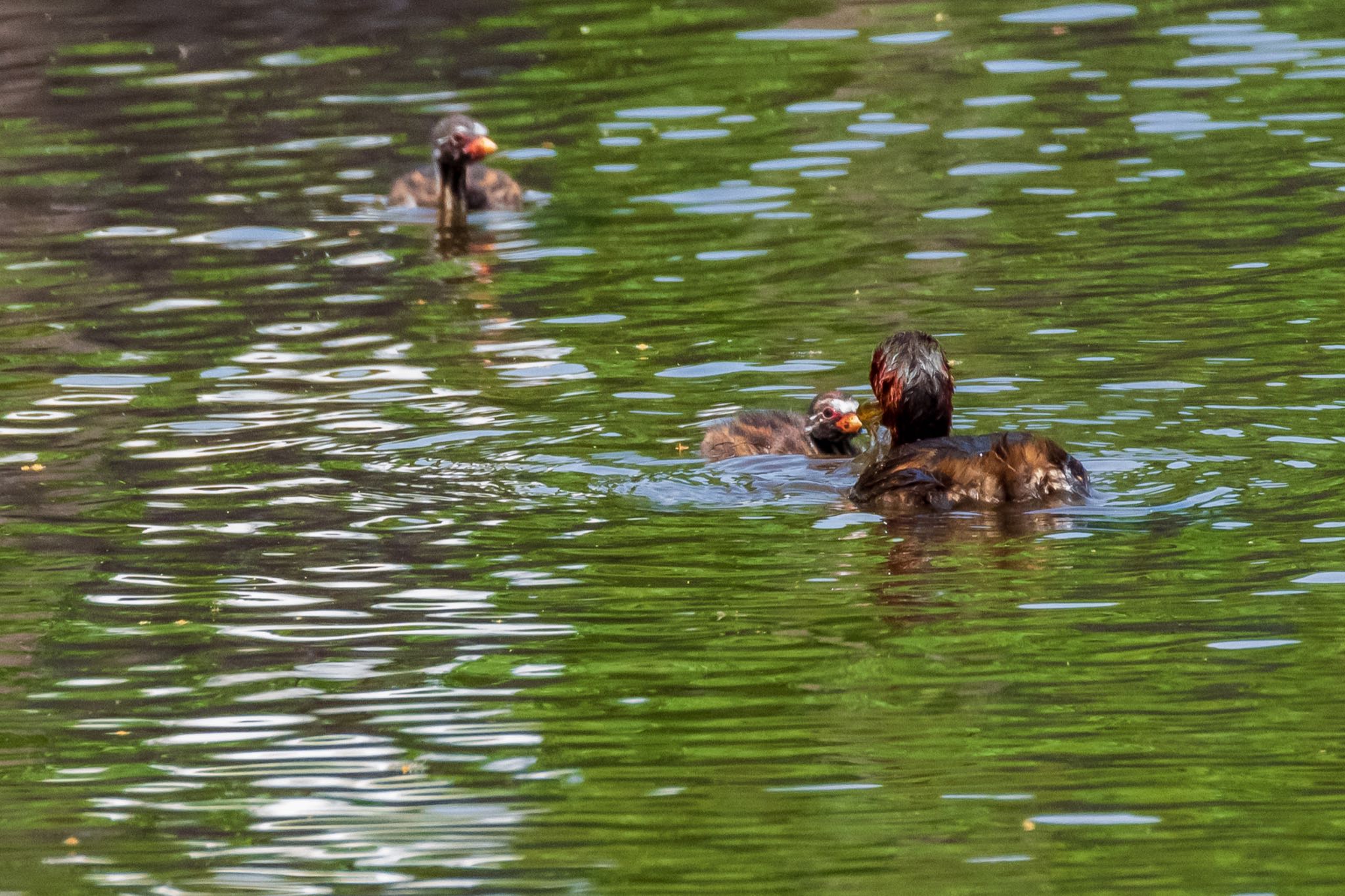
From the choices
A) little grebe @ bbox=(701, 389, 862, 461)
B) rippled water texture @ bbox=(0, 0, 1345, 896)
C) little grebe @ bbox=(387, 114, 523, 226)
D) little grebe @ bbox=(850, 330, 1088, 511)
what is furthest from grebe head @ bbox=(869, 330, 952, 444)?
little grebe @ bbox=(387, 114, 523, 226)

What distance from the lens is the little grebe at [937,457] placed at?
8867 mm

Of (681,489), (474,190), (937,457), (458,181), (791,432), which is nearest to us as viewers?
(937,457)

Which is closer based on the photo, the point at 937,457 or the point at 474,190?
the point at 937,457

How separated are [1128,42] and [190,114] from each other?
7.97m

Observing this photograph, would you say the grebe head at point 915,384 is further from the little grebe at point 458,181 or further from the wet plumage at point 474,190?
the wet plumage at point 474,190

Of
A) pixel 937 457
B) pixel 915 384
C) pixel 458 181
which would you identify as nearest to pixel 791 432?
pixel 915 384

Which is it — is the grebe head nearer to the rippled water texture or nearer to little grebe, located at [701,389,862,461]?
the rippled water texture

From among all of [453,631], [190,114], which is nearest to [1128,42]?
[190,114]

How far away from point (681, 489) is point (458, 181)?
280 inches

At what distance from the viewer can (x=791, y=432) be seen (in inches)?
407

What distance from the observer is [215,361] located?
Answer: 1245 centimetres

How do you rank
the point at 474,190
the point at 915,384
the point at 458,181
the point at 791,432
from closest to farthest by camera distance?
the point at 915,384 → the point at 791,432 → the point at 458,181 → the point at 474,190

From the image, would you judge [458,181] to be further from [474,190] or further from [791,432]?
[791,432]

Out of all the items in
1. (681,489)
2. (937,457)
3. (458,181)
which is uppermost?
(458,181)
